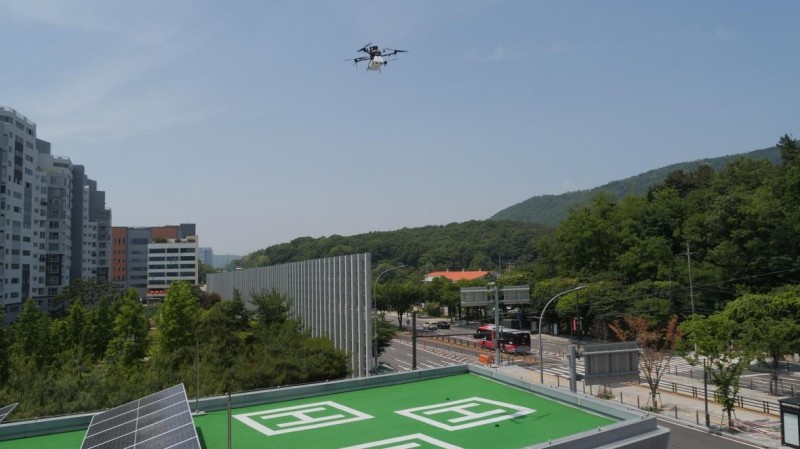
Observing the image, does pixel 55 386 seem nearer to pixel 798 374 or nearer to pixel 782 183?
pixel 798 374

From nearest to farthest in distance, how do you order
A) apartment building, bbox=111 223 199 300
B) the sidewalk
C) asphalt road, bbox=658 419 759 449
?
asphalt road, bbox=658 419 759 449
the sidewalk
apartment building, bbox=111 223 199 300

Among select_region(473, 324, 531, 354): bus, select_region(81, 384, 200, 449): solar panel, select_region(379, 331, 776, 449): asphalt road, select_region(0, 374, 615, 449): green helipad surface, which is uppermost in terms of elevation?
select_region(81, 384, 200, 449): solar panel

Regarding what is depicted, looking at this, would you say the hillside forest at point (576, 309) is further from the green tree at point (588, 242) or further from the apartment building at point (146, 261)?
the apartment building at point (146, 261)

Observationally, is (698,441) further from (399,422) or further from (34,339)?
(34,339)

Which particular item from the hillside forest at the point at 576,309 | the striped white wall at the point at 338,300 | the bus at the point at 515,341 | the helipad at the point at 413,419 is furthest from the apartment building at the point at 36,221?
the helipad at the point at 413,419

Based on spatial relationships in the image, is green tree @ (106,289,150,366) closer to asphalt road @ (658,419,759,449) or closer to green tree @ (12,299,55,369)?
green tree @ (12,299,55,369)

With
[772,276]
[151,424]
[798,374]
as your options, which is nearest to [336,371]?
[151,424]

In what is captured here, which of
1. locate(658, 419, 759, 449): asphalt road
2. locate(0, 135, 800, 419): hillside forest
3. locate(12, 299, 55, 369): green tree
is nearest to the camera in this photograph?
locate(658, 419, 759, 449): asphalt road

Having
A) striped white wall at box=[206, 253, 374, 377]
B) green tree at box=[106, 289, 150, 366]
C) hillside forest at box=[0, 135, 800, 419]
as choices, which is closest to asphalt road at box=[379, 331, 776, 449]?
hillside forest at box=[0, 135, 800, 419]
